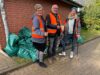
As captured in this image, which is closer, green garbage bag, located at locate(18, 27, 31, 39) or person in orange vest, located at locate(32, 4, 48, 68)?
person in orange vest, located at locate(32, 4, 48, 68)

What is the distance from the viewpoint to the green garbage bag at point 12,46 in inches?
281

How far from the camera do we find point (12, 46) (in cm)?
721

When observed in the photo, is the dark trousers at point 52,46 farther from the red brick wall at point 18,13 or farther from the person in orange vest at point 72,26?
the red brick wall at point 18,13

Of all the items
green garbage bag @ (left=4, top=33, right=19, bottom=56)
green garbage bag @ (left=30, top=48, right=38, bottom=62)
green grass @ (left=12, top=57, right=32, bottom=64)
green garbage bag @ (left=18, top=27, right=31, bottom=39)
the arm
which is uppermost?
the arm

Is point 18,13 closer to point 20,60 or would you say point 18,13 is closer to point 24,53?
point 24,53

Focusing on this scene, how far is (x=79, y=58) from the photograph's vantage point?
7852 mm

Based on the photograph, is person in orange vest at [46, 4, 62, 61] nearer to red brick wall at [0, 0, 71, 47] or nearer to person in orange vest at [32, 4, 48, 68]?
person in orange vest at [32, 4, 48, 68]

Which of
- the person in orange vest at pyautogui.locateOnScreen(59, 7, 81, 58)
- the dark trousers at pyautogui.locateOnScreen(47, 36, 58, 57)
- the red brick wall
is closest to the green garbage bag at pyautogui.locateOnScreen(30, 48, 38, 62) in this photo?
the dark trousers at pyautogui.locateOnScreen(47, 36, 58, 57)

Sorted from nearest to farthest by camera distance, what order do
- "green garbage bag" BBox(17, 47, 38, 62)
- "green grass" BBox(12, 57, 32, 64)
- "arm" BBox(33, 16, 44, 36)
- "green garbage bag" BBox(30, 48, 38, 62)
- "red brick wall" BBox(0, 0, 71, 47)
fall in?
"arm" BBox(33, 16, 44, 36)
"green grass" BBox(12, 57, 32, 64)
"green garbage bag" BBox(30, 48, 38, 62)
"green garbage bag" BBox(17, 47, 38, 62)
"red brick wall" BBox(0, 0, 71, 47)

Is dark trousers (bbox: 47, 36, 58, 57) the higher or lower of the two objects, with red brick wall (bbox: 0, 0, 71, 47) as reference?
lower

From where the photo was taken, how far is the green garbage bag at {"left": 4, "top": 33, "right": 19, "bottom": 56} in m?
7.14

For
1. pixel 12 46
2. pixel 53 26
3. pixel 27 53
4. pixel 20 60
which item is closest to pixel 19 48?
pixel 12 46

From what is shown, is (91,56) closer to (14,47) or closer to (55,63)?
(55,63)

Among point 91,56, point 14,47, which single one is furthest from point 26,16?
point 91,56
